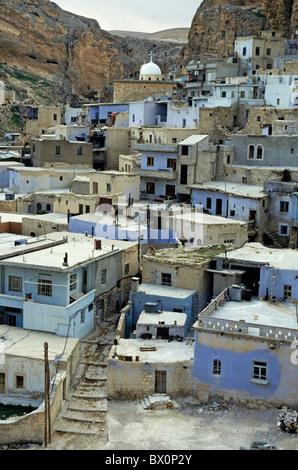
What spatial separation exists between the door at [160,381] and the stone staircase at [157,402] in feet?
0.77

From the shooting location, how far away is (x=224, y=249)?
98.9 feet

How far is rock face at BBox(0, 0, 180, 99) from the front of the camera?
253ft

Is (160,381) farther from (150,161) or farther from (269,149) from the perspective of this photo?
(150,161)

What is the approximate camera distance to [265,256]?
2827 centimetres

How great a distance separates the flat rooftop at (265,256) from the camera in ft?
87.4

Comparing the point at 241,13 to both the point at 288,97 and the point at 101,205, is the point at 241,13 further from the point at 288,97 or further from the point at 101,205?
the point at 101,205

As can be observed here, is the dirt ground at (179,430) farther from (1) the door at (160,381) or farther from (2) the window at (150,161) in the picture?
(2) the window at (150,161)

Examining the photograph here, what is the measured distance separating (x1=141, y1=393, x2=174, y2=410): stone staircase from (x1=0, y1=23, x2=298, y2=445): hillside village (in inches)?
1.8

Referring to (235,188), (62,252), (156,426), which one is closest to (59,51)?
(235,188)

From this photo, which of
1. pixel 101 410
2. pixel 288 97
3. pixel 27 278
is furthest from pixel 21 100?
pixel 101 410

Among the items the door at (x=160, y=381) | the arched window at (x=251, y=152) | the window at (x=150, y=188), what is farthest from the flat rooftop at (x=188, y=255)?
the window at (x=150, y=188)

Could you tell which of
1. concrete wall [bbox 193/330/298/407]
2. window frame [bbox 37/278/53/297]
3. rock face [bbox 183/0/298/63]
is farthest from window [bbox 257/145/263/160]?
rock face [bbox 183/0/298/63]
